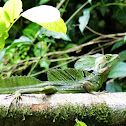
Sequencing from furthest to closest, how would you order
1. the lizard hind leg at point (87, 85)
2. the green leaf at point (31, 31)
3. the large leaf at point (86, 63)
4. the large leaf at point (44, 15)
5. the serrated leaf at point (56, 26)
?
the green leaf at point (31, 31)
the large leaf at point (86, 63)
the lizard hind leg at point (87, 85)
the serrated leaf at point (56, 26)
the large leaf at point (44, 15)

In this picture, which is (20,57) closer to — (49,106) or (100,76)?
(100,76)

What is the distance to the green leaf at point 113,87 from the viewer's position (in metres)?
3.28

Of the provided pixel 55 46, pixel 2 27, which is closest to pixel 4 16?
pixel 2 27

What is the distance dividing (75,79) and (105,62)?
0.41 m

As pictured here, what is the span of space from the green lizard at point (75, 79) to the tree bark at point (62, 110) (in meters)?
0.45

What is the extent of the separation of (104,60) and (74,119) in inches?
39.5

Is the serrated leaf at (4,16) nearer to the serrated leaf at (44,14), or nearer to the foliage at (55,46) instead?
the serrated leaf at (44,14)

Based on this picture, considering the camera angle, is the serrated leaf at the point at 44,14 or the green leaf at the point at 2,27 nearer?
the serrated leaf at the point at 44,14

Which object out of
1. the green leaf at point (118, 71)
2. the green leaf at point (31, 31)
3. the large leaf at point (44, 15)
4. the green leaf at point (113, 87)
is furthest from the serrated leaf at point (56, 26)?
the green leaf at point (31, 31)

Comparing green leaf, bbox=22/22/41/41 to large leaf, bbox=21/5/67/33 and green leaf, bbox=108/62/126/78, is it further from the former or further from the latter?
large leaf, bbox=21/5/67/33

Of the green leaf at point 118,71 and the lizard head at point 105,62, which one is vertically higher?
the lizard head at point 105,62

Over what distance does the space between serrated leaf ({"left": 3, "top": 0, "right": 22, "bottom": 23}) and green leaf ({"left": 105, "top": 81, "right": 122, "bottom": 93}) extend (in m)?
2.29

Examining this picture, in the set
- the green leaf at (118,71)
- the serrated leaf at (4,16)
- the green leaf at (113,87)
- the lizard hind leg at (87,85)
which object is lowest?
the green leaf at (113,87)

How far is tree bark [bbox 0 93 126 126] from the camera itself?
167cm
